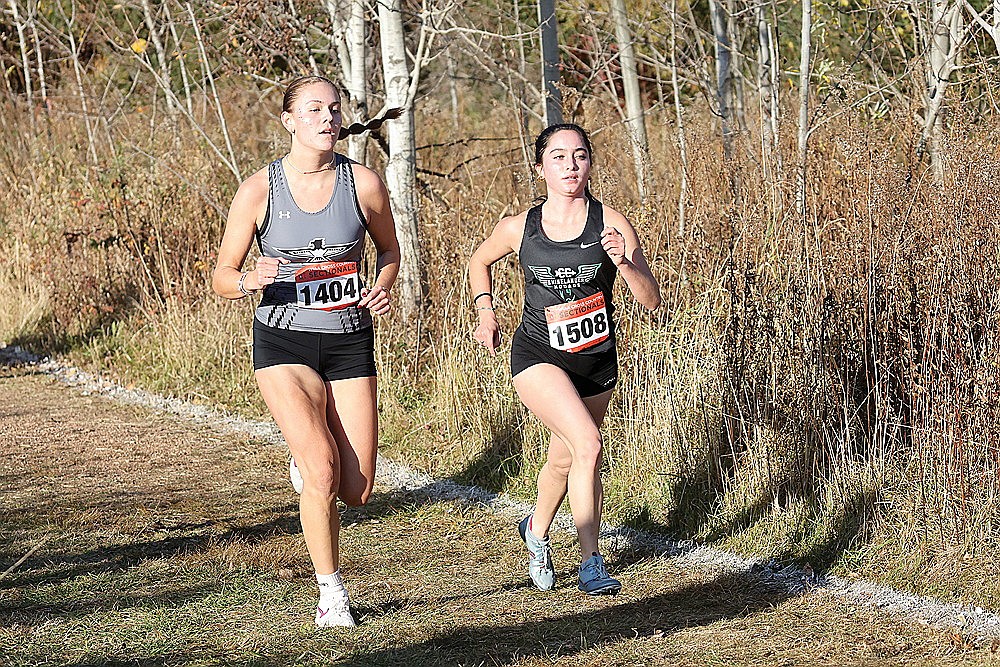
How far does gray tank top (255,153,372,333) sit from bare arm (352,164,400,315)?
0.19ft

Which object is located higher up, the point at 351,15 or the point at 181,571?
the point at 351,15

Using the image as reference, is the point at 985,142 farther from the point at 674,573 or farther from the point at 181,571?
the point at 181,571

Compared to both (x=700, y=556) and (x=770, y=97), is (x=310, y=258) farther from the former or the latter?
(x=770, y=97)

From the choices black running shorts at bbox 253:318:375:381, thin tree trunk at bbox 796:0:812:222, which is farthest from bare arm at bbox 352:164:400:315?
thin tree trunk at bbox 796:0:812:222

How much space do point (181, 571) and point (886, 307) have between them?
3229 mm

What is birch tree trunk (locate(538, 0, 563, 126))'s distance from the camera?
7.57 metres

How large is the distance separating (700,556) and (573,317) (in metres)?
1.40

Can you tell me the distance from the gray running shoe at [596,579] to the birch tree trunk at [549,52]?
11.2 feet

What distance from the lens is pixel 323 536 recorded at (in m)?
4.53

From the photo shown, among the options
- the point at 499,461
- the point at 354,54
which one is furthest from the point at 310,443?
the point at 354,54

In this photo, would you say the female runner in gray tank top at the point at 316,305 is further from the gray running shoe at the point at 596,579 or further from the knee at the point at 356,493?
the gray running shoe at the point at 596,579

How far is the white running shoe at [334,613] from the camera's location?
15.1 ft

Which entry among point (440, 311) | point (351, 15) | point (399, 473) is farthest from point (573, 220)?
point (351, 15)

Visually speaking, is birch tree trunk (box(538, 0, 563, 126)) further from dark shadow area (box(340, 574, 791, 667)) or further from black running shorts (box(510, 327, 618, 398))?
dark shadow area (box(340, 574, 791, 667))
